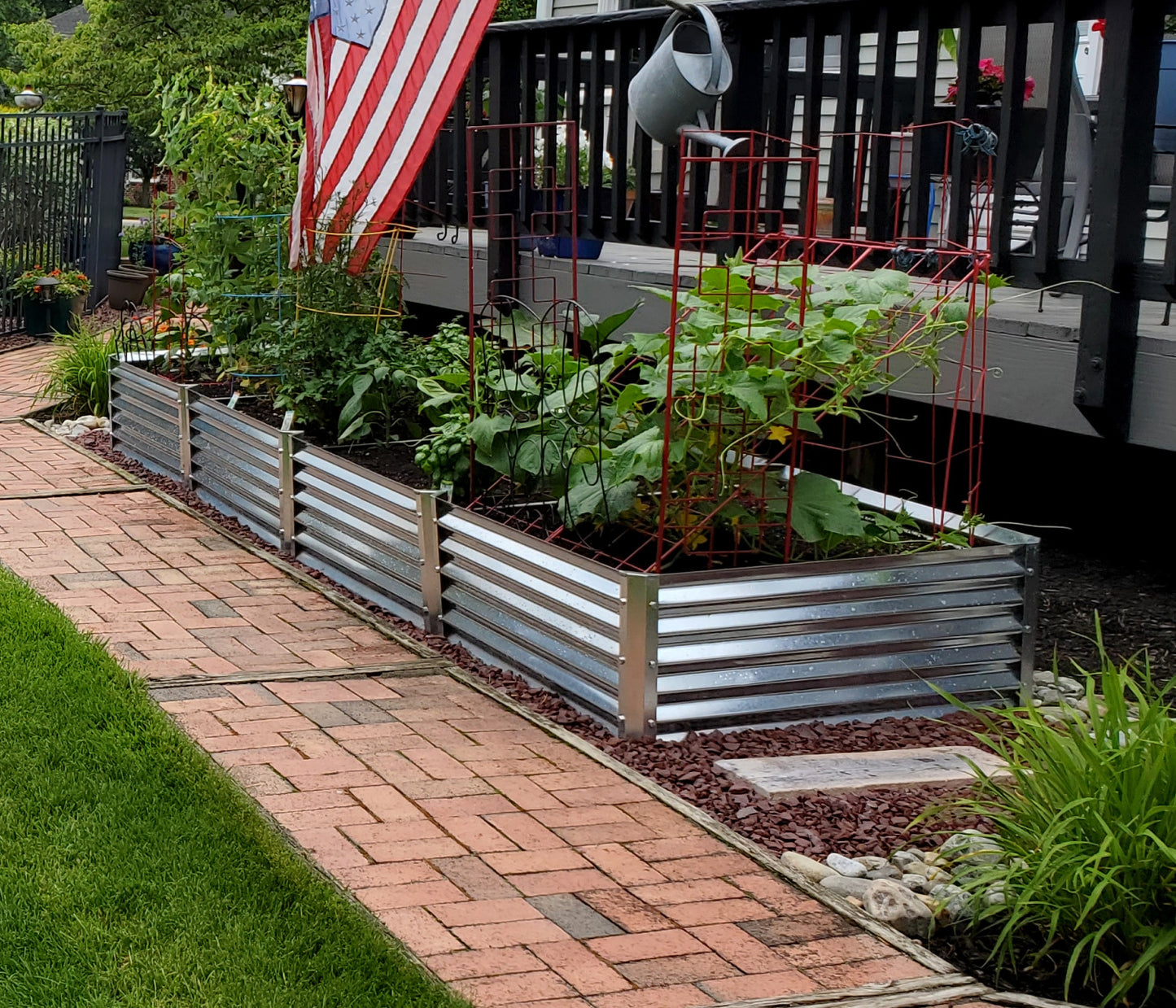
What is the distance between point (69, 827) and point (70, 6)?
198ft

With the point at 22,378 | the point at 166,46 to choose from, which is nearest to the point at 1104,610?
the point at 22,378

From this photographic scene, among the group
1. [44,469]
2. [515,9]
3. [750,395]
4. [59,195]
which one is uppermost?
[515,9]

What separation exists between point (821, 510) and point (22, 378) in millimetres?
7816

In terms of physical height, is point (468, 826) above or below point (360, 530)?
below

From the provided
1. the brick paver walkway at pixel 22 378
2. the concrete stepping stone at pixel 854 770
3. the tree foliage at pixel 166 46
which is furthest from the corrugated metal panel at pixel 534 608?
the tree foliage at pixel 166 46

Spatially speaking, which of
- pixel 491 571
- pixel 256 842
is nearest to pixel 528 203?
pixel 491 571

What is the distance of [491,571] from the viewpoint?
4703 millimetres

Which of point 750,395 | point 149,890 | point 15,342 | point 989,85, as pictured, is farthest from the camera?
point 15,342

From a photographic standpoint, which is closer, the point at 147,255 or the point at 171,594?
the point at 171,594

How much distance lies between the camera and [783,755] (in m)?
4.04

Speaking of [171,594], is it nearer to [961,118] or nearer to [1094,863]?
[961,118]

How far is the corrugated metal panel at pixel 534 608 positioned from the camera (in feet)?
13.7

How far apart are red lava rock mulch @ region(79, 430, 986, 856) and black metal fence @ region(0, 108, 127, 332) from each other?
9.57m

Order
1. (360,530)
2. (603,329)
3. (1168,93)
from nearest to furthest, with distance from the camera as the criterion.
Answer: (603,329)
(360,530)
(1168,93)
